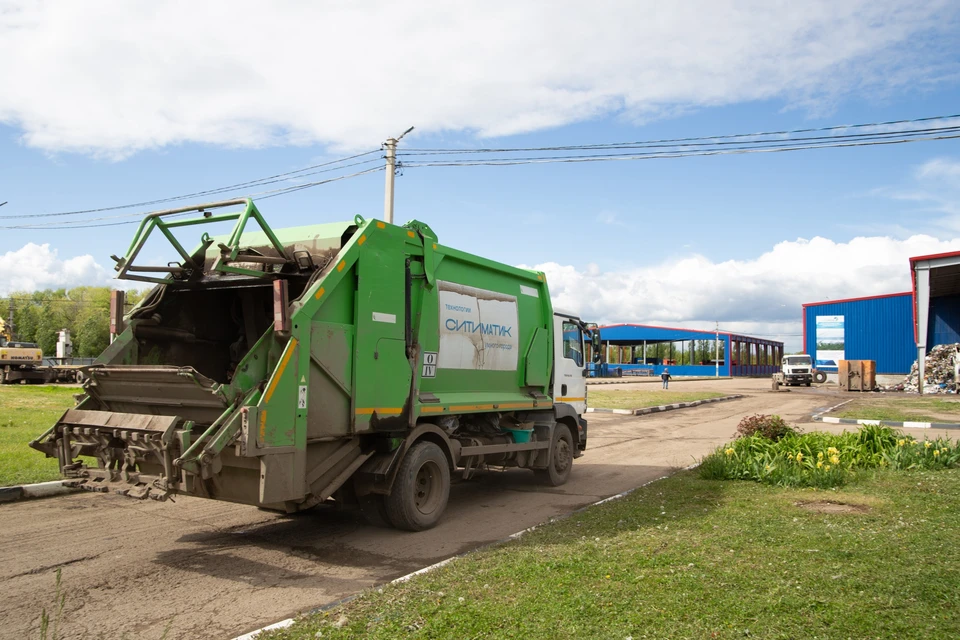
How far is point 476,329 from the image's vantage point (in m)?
8.53

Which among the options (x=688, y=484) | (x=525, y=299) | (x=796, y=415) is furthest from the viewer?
(x=796, y=415)

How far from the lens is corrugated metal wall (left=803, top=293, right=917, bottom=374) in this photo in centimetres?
4759

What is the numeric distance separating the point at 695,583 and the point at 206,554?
4137mm

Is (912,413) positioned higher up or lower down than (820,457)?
lower down

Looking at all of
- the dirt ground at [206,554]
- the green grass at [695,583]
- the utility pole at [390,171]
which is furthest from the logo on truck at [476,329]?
the utility pole at [390,171]

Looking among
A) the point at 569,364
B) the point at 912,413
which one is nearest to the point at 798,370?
the point at 912,413

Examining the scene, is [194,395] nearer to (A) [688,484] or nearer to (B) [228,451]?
(B) [228,451]

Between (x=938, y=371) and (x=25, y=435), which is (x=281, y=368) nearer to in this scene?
(x=25, y=435)

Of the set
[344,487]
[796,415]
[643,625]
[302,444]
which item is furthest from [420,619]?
[796,415]

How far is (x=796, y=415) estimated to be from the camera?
2316 centimetres

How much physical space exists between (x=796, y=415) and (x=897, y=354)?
30.5 m

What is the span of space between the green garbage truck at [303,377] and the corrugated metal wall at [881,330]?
4750cm

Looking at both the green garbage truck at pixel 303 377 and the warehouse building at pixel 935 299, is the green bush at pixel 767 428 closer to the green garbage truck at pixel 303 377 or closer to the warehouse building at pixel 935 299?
the green garbage truck at pixel 303 377

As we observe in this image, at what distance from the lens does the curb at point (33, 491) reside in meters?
8.18
